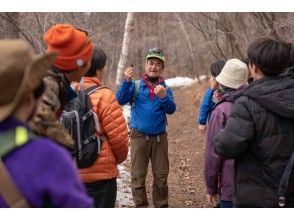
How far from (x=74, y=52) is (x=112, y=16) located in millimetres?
20022

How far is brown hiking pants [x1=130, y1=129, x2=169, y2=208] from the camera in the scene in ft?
16.2

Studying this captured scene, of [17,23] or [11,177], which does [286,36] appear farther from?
[11,177]

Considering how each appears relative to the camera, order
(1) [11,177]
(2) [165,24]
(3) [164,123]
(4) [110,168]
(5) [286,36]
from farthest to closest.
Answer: (2) [165,24]
(5) [286,36]
(3) [164,123]
(4) [110,168]
(1) [11,177]

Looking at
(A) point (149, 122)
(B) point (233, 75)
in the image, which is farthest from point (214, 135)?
(A) point (149, 122)

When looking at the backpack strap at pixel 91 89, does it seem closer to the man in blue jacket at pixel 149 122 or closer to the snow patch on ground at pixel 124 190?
the man in blue jacket at pixel 149 122

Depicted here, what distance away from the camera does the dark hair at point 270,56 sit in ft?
8.80

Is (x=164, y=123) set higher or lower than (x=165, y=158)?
higher

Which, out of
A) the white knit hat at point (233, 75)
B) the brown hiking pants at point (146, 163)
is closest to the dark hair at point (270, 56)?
the white knit hat at point (233, 75)

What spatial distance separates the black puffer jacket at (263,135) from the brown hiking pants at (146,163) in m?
2.25

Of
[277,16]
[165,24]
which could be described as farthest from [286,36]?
[165,24]

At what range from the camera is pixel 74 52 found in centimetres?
271

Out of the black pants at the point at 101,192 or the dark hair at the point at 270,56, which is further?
the black pants at the point at 101,192

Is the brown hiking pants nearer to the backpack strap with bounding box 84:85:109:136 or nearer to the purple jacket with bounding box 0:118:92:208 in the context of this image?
the backpack strap with bounding box 84:85:109:136

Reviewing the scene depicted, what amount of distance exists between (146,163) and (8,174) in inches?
140
